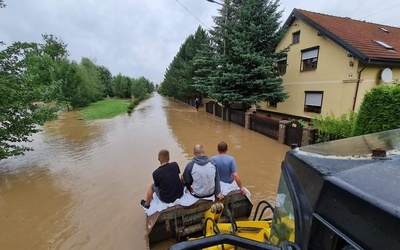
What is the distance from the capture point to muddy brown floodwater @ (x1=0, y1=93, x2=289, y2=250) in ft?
12.5

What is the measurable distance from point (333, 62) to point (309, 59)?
175 cm

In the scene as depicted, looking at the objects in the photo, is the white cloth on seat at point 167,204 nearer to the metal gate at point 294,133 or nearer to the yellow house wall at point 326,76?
the metal gate at point 294,133

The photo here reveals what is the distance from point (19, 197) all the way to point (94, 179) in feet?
5.73

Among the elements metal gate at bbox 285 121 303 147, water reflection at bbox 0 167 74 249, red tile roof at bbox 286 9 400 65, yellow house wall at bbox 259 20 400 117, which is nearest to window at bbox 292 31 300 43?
yellow house wall at bbox 259 20 400 117

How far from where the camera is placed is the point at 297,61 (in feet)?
41.8

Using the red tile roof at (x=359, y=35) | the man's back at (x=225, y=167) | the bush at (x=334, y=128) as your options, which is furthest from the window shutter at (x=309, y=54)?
the man's back at (x=225, y=167)

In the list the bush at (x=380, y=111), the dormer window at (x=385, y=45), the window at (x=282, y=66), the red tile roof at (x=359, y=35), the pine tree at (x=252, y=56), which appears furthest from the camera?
the window at (x=282, y=66)

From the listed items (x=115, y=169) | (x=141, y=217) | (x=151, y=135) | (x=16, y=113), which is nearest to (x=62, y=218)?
(x=141, y=217)

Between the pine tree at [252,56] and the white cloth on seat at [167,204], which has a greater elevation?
the pine tree at [252,56]

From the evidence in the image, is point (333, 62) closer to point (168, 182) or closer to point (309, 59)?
point (309, 59)

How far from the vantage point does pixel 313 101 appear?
1191cm

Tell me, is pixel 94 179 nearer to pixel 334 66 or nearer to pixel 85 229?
pixel 85 229

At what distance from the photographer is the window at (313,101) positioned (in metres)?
11.5

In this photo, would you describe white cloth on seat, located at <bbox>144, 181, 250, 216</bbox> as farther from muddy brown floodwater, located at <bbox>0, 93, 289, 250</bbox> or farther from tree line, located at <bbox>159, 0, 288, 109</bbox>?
tree line, located at <bbox>159, 0, 288, 109</bbox>
